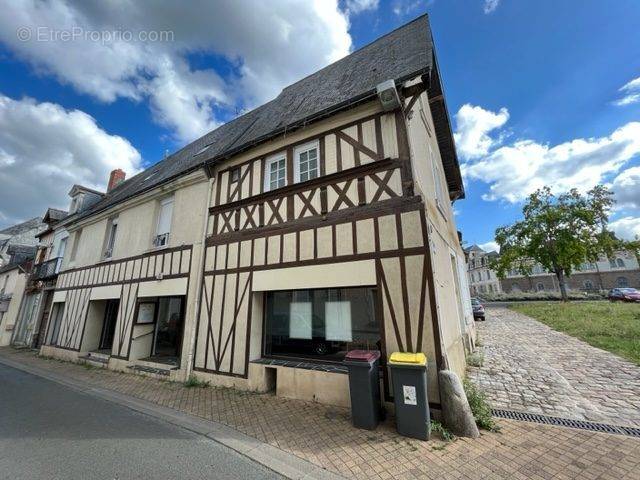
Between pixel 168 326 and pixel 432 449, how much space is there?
8086 millimetres

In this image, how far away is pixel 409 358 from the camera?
365 cm

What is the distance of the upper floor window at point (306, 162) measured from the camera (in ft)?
19.0

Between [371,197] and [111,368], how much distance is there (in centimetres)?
877

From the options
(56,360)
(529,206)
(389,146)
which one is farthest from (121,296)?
(529,206)

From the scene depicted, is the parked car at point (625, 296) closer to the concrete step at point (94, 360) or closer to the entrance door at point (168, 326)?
the entrance door at point (168, 326)

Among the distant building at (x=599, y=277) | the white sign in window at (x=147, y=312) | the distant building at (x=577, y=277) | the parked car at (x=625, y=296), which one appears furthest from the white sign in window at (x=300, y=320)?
the distant building at (x=599, y=277)

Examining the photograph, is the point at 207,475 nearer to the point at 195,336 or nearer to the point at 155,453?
the point at 155,453

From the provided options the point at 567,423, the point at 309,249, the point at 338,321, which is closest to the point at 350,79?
the point at 309,249

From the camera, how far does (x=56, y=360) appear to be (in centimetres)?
972

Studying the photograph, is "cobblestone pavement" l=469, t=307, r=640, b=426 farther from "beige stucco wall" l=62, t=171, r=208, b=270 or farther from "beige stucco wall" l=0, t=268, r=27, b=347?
"beige stucco wall" l=0, t=268, r=27, b=347

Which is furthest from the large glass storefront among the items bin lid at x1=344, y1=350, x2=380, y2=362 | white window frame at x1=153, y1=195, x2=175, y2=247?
white window frame at x1=153, y1=195, x2=175, y2=247

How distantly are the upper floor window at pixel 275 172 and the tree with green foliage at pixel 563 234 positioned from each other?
27763mm

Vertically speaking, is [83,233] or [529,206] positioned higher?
[529,206]

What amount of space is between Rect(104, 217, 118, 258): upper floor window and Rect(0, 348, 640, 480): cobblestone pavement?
807cm
